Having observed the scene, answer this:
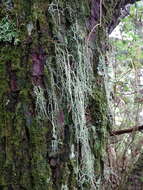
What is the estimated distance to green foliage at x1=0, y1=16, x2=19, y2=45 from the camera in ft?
3.40

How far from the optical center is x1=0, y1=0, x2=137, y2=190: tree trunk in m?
1.01

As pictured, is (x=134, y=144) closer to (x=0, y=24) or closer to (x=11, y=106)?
(x=11, y=106)

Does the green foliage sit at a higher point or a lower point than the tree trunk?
higher

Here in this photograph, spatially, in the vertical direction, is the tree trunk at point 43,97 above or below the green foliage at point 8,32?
below

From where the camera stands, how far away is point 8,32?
104cm

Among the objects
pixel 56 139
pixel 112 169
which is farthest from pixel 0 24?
pixel 112 169

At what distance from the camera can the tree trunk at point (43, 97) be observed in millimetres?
1015

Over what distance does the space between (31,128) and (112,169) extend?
51 cm

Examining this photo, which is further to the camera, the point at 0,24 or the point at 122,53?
the point at 122,53

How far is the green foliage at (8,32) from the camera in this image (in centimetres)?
104

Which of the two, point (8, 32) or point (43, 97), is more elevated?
point (8, 32)

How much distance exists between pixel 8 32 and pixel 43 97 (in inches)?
11.3

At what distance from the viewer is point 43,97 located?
1030 mm

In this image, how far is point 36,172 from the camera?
1010 mm
